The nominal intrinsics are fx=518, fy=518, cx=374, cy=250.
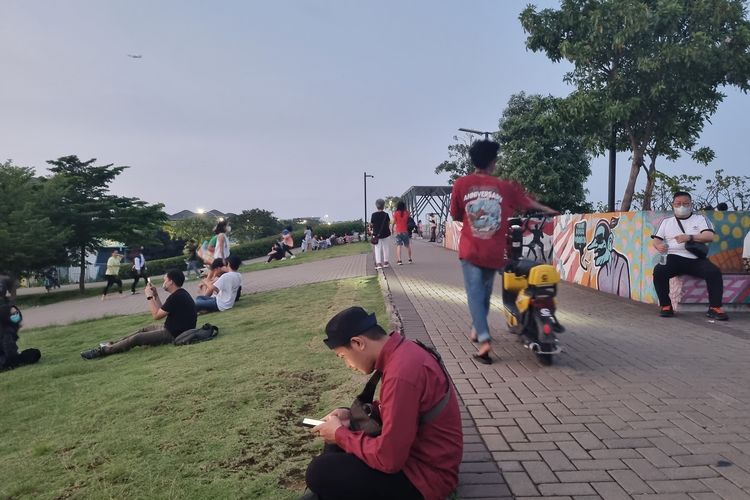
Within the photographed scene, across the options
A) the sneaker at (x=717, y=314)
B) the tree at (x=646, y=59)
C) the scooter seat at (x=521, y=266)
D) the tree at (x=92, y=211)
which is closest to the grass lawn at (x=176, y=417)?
the scooter seat at (x=521, y=266)

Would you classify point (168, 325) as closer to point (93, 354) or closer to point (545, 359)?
point (93, 354)

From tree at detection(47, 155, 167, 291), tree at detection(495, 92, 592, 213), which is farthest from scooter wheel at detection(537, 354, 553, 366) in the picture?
tree at detection(47, 155, 167, 291)

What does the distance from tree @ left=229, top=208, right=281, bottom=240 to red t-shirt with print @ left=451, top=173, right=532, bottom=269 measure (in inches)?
2320

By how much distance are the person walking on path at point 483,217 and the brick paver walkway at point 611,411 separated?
0.60 metres

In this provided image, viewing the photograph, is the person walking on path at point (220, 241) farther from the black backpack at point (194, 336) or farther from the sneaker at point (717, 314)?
the sneaker at point (717, 314)

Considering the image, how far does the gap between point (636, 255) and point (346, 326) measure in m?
7.70

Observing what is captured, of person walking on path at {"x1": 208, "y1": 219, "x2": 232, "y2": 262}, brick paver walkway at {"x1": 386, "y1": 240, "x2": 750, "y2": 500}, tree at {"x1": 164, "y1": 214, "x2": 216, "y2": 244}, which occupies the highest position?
tree at {"x1": 164, "y1": 214, "x2": 216, "y2": 244}

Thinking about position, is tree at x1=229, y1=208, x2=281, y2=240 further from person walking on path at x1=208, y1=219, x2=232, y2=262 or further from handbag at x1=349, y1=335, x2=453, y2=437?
handbag at x1=349, y1=335, x2=453, y2=437

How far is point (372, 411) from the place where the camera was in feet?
7.81

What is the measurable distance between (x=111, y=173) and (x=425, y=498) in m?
29.4

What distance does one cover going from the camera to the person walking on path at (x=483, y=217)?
480 centimetres

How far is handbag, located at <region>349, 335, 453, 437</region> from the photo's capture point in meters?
2.15

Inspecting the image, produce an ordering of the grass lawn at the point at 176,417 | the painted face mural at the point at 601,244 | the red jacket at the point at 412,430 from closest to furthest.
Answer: the red jacket at the point at 412,430, the grass lawn at the point at 176,417, the painted face mural at the point at 601,244

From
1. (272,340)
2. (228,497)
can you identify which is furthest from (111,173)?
(228,497)
